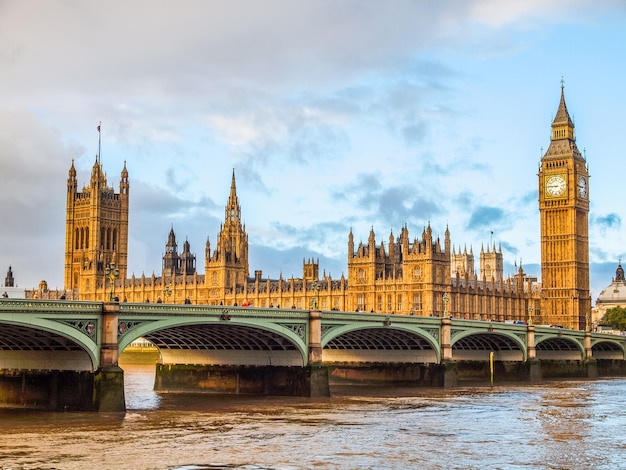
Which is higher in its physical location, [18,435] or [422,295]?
[422,295]

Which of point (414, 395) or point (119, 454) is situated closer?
point (119, 454)

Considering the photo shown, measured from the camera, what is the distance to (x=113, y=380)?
48094 mm

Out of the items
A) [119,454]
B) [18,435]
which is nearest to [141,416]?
[18,435]

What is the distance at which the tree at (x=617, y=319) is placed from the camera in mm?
150375

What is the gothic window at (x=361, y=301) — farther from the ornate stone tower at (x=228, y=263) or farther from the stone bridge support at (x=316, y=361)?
the stone bridge support at (x=316, y=361)

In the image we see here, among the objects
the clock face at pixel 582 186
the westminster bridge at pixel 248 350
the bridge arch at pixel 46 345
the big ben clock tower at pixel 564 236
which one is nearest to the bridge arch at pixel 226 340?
the westminster bridge at pixel 248 350

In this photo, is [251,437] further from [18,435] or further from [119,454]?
[18,435]

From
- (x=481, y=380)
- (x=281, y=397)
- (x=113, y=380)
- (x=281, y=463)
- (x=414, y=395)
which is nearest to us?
(x=281, y=463)

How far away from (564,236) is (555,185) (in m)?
6.77

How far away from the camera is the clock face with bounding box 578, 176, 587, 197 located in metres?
134

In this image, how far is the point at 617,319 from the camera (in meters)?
153

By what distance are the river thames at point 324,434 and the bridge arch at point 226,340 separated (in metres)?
3.28

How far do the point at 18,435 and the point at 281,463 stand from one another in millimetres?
12150

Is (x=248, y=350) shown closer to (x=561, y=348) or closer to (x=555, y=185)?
(x=561, y=348)
